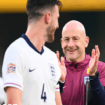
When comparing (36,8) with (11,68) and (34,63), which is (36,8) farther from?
(11,68)

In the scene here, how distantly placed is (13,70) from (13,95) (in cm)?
18

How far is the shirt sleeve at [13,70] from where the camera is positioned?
70.4 inches

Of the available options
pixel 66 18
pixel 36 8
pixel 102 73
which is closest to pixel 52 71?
pixel 36 8

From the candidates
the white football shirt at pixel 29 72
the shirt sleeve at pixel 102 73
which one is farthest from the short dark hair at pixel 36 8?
the shirt sleeve at pixel 102 73

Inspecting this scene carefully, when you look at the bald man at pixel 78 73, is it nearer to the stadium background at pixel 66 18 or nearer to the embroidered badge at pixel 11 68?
the embroidered badge at pixel 11 68

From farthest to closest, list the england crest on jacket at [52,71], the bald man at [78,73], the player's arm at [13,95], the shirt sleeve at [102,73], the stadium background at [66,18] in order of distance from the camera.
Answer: the stadium background at [66,18]
the shirt sleeve at [102,73]
the bald man at [78,73]
the england crest on jacket at [52,71]
the player's arm at [13,95]

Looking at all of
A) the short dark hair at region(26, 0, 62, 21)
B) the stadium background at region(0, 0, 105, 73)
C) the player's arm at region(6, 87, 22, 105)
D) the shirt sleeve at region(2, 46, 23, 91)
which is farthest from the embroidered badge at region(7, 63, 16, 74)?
the stadium background at region(0, 0, 105, 73)

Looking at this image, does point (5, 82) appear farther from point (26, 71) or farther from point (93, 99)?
point (93, 99)

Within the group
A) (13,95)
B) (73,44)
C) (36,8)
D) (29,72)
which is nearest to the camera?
(13,95)

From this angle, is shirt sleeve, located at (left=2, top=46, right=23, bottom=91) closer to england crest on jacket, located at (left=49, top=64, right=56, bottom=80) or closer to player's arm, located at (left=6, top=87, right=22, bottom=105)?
player's arm, located at (left=6, top=87, right=22, bottom=105)

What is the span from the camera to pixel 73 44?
338 centimetres

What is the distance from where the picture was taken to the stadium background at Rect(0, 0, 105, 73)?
26.0 ft

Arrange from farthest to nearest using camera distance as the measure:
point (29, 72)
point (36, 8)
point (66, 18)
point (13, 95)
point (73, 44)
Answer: point (66, 18) → point (73, 44) → point (36, 8) → point (29, 72) → point (13, 95)

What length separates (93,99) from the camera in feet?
10.3
